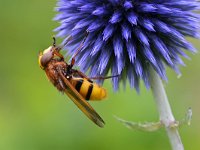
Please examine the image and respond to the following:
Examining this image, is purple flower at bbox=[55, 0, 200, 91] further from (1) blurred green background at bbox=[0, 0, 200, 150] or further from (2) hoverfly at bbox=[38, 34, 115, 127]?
(1) blurred green background at bbox=[0, 0, 200, 150]

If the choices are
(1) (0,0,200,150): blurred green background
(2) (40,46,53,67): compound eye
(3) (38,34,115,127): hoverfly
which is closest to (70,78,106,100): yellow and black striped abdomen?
(3) (38,34,115,127): hoverfly

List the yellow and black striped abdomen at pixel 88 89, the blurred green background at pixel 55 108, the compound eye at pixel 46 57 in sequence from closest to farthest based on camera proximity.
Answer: the yellow and black striped abdomen at pixel 88 89, the compound eye at pixel 46 57, the blurred green background at pixel 55 108

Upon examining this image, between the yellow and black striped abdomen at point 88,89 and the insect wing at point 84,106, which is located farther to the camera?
the yellow and black striped abdomen at point 88,89

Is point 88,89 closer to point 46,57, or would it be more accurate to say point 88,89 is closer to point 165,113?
point 46,57

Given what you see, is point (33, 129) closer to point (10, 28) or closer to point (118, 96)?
point (118, 96)

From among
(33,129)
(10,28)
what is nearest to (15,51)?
(10,28)

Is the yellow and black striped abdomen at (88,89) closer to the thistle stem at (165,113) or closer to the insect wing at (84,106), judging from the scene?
the insect wing at (84,106)

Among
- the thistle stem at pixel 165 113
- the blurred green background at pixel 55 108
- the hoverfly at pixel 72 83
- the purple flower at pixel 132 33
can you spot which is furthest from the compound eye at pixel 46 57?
the blurred green background at pixel 55 108

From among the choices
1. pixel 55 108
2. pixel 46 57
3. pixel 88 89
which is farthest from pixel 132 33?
pixel 55 108
